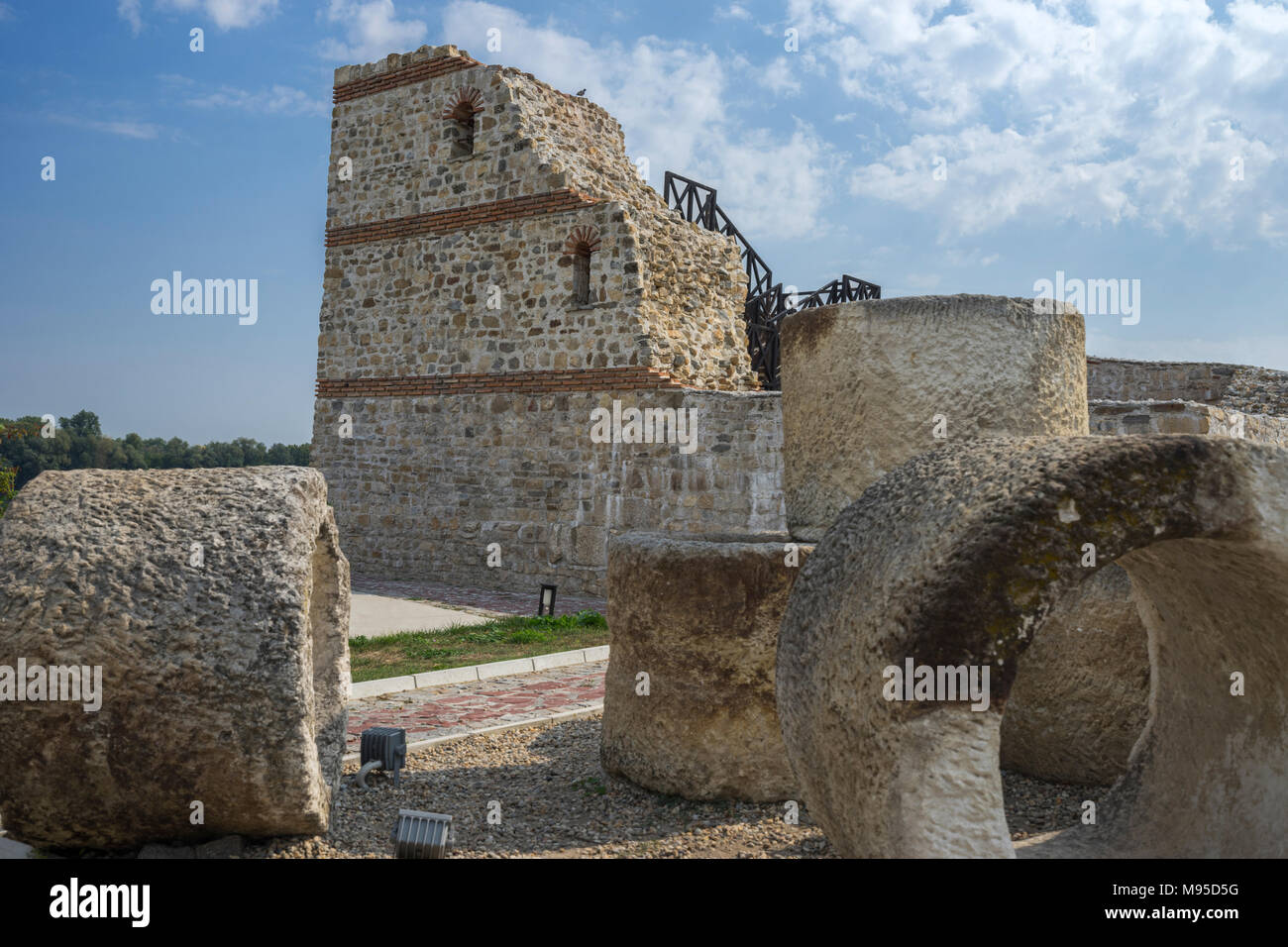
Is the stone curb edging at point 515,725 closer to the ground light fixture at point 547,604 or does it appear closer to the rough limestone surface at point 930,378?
the rough limestone surface at point 930,378

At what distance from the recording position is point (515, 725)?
18.8 ft

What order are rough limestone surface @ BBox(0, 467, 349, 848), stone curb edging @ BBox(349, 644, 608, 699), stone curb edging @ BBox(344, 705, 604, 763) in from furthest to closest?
stone curb edging @ BBox(349, 644, 608, 699) < stone curb edging @ BBox(344, 705, 604, 763) < rough limestone surface @ BBox(0, 467, 349, 848)

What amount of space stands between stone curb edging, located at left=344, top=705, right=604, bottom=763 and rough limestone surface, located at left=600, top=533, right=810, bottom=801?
4.34ft

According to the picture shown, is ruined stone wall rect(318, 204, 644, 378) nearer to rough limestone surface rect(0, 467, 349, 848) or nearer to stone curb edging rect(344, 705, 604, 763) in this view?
stone curb edging rect(344, 705, 604, 763)

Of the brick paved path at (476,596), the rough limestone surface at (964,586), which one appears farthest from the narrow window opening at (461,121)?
the rough limestone surface at (964,586)

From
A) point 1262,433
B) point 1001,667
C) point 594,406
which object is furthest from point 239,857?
point 1262,433

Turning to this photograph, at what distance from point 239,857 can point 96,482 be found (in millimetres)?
1327

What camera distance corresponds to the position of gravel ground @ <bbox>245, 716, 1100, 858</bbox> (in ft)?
12.2

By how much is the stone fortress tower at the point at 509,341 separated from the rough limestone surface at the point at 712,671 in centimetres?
653

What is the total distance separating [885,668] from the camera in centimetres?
221

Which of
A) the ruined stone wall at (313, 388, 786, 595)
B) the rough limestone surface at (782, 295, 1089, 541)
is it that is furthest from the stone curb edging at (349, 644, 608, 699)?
the rough limestone surface at (782, 295, 1089, 541)

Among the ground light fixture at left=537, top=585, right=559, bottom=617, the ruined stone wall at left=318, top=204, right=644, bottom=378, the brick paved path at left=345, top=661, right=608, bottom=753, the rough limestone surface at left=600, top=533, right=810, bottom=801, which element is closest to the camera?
the rough limestone surface at left=600, top=533, right=810, bottom=801

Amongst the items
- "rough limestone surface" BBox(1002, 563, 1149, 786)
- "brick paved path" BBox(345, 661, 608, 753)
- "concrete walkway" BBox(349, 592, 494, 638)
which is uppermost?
"rough limestone surface" BBox(1002, 563, 1149, 786)
